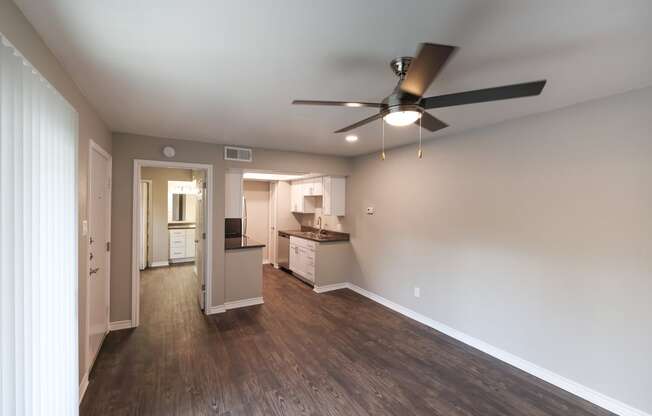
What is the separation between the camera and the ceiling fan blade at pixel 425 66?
114 cm

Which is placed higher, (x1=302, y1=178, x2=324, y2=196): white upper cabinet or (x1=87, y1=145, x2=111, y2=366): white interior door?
(x1=302, y1=178, x2=324, y2=196): white upper cabinet

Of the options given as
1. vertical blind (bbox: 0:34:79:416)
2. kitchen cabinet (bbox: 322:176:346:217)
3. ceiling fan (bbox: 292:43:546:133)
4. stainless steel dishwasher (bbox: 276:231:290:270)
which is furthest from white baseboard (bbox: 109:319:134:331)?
ceiling fan (bbox: 292:43:546:133)

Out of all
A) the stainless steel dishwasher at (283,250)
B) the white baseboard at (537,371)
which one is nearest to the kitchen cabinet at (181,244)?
the stainless steel dishwasher at (283,250)

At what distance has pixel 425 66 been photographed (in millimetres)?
1264

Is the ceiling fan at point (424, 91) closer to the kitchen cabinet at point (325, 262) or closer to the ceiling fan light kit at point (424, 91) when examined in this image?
the ceiling fan light kit at point (424, 91)

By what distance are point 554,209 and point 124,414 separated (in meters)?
4.00

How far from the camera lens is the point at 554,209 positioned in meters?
2.57

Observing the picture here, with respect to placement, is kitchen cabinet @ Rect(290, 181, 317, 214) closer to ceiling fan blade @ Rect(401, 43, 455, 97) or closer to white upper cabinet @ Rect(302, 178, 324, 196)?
white upper cabinet @ Rect(302, 178, 324, 196)

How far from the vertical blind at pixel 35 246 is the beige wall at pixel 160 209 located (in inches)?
214

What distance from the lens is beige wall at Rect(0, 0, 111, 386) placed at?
1.24 metres

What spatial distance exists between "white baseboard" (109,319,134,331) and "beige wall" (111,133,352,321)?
5cm

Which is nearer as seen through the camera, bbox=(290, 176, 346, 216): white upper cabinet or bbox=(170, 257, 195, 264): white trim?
bbox=(290, 176, 346, 216): white upper cabinet

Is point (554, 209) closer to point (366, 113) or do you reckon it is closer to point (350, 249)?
point (366, 113)

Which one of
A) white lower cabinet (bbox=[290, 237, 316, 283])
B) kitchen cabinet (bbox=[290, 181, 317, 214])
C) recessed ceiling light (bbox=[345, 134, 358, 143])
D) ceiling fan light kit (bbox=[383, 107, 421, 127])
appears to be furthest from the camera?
kitchen cabinet (bbox=[290, 181, 317, 214])
